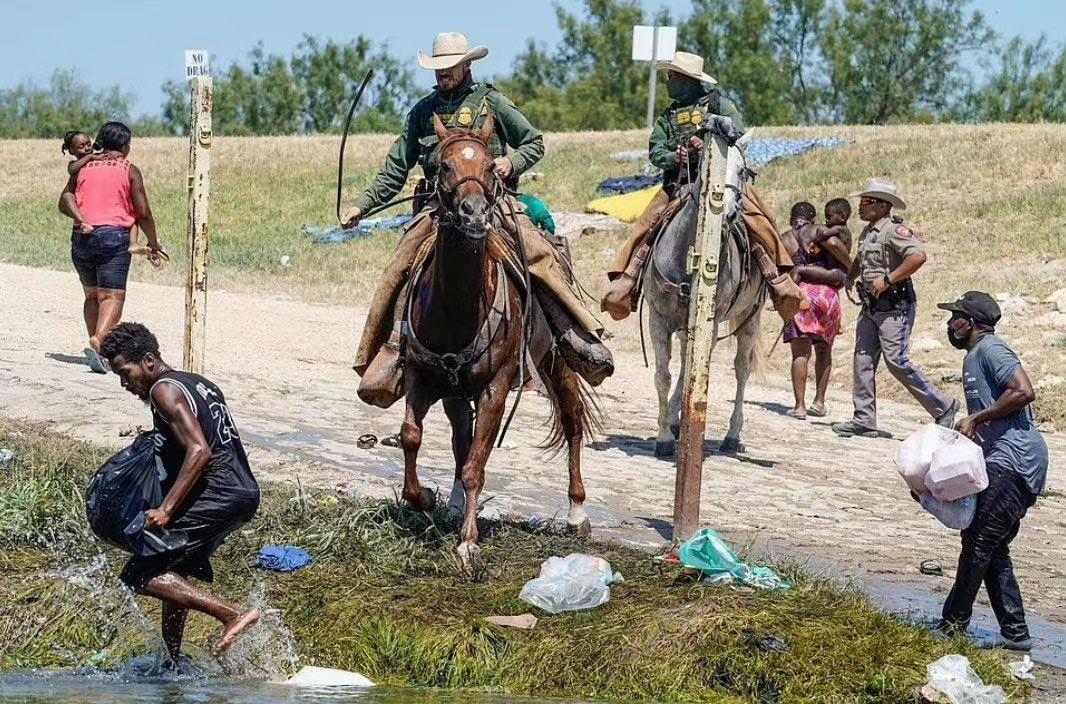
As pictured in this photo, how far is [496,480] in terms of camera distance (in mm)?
11727

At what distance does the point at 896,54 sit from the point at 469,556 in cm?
6732

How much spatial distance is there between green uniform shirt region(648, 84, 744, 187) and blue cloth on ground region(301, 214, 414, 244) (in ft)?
54.1

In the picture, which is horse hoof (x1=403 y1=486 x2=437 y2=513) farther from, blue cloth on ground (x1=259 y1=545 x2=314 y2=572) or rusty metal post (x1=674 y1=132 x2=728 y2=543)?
rusty metal post (x1=674 y1=132 x2=728 y2=543)

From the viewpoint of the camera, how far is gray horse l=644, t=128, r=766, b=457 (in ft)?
41.3

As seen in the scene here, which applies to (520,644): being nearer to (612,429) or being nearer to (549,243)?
(549,243)

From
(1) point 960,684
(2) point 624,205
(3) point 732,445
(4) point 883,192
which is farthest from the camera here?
(2) point 624,205

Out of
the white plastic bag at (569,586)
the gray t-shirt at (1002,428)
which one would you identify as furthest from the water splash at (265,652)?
the gray t-shirt at (1002,428)

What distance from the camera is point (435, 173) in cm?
955

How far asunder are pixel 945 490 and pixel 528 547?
2560mm

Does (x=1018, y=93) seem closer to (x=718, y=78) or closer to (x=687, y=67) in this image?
(x=718, y=78)

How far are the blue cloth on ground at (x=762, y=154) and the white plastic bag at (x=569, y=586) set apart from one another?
74.8 feet

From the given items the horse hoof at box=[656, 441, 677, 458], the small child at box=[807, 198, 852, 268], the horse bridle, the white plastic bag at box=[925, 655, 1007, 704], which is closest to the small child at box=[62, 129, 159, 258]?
the horse hoof at box=[656, 441, 677, 458]

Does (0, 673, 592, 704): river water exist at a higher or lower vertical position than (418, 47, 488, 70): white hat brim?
lower

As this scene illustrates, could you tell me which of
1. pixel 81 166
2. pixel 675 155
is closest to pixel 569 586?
pixel 675 155
